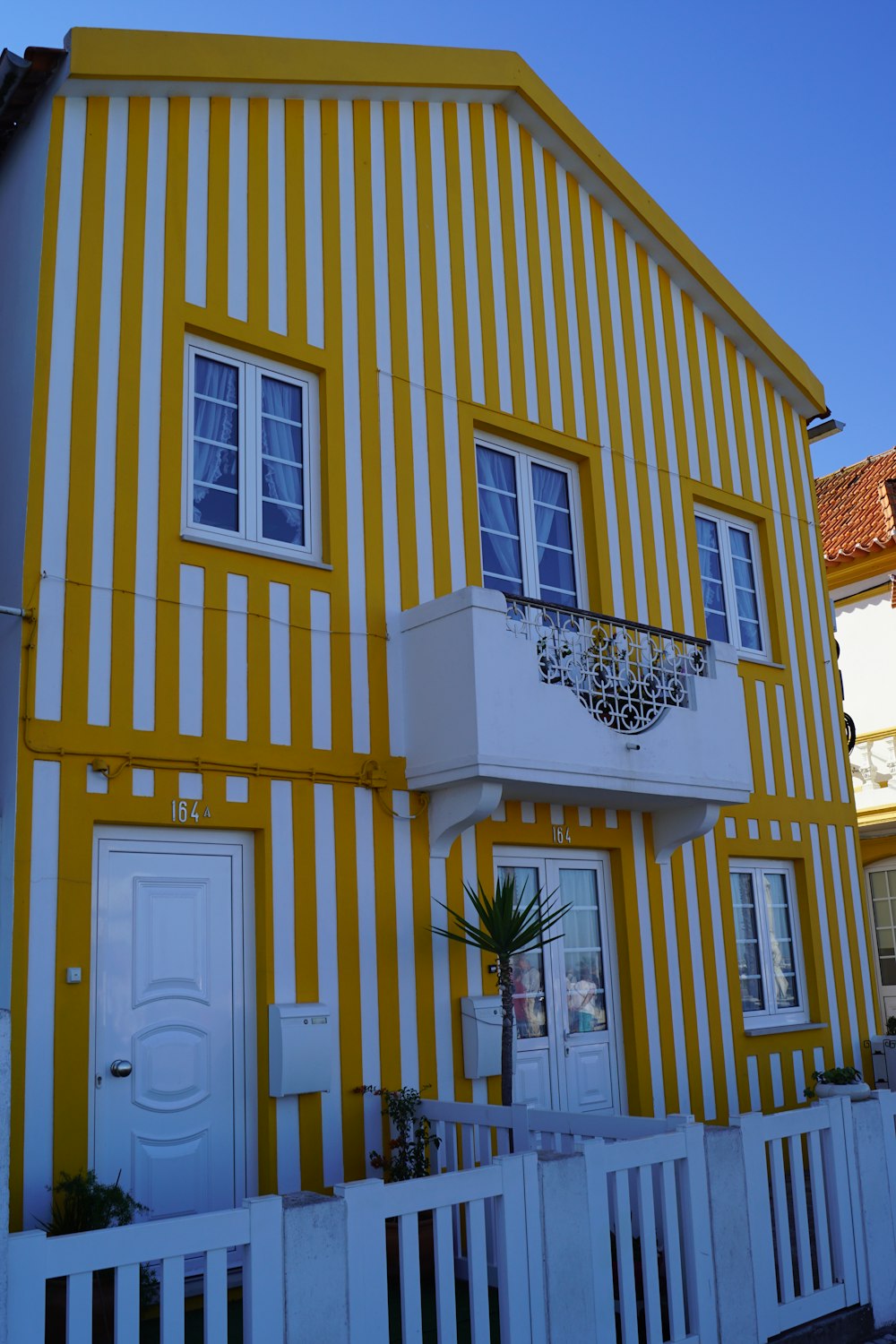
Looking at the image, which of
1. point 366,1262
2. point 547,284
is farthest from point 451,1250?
point 547,284

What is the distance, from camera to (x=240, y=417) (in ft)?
27.0

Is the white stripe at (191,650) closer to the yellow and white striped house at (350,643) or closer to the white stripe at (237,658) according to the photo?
the yellow and white striped house at (350,643)

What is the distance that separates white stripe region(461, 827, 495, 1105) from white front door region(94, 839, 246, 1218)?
1.69 metres

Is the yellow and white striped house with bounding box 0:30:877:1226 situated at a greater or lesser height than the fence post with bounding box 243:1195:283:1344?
greater

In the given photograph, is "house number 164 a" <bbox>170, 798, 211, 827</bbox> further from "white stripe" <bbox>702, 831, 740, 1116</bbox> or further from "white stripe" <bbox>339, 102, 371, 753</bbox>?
"white stripe" <bbox>702, 831, 740, 1116</bbox>

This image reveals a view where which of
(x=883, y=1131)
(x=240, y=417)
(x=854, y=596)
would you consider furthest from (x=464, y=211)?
(x=854, y=596)

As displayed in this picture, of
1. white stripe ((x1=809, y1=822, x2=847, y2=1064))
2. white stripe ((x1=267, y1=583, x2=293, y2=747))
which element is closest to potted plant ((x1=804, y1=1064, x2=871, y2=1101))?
white stripe ((x1=809, y1=822, x2=847, y2=1064))

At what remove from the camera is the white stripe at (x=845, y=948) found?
1135cm

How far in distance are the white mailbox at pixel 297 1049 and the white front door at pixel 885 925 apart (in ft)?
35.7

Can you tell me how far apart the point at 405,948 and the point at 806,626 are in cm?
604

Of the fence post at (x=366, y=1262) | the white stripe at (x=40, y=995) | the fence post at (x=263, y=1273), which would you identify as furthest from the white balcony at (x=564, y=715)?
the fence post at (x=263, y=1273)

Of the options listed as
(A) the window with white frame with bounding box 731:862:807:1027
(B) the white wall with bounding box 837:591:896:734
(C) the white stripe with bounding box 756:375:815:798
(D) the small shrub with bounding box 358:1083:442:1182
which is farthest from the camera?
(B) the white wall with bounding box 837:591:896:734

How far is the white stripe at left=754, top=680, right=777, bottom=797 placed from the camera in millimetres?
11242

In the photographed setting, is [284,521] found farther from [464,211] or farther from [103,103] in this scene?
[464,211]
